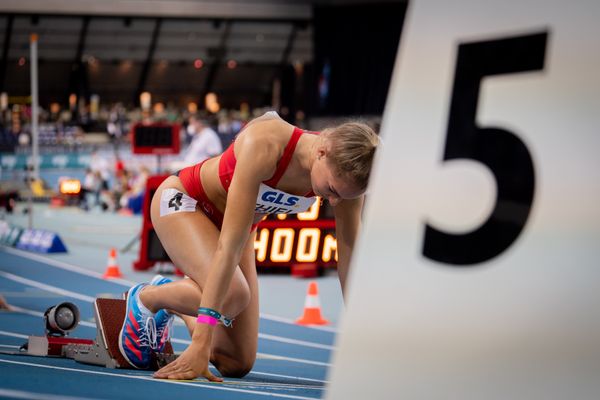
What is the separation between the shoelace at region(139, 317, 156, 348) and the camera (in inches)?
174

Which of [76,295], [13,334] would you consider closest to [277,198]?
[13,334]

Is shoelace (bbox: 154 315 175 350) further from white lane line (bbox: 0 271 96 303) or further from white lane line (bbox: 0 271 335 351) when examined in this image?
white lane line (bbox: 0 271 96 303)

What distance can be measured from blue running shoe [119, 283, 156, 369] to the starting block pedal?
46 millimetres

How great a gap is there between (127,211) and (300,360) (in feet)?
52.8

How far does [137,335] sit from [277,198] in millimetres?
1011

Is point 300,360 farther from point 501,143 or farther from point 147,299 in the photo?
point 501,143

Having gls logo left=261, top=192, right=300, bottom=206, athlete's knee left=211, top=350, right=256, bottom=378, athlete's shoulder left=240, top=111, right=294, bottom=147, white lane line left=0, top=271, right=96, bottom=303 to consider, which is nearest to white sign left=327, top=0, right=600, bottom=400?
athlete's shoulder left=240, top=111, right=294, bottom=147

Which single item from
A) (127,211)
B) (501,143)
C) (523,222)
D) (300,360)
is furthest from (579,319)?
(127,211)

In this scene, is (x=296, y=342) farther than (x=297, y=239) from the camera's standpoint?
No

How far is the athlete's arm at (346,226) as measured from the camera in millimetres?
4051

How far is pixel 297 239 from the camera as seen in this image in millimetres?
10406

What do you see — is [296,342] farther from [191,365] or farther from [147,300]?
[191,365]

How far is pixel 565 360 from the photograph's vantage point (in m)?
1.63

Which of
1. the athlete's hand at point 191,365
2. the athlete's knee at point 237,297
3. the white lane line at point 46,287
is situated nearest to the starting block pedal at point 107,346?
the athlete's knee at point 237,297
